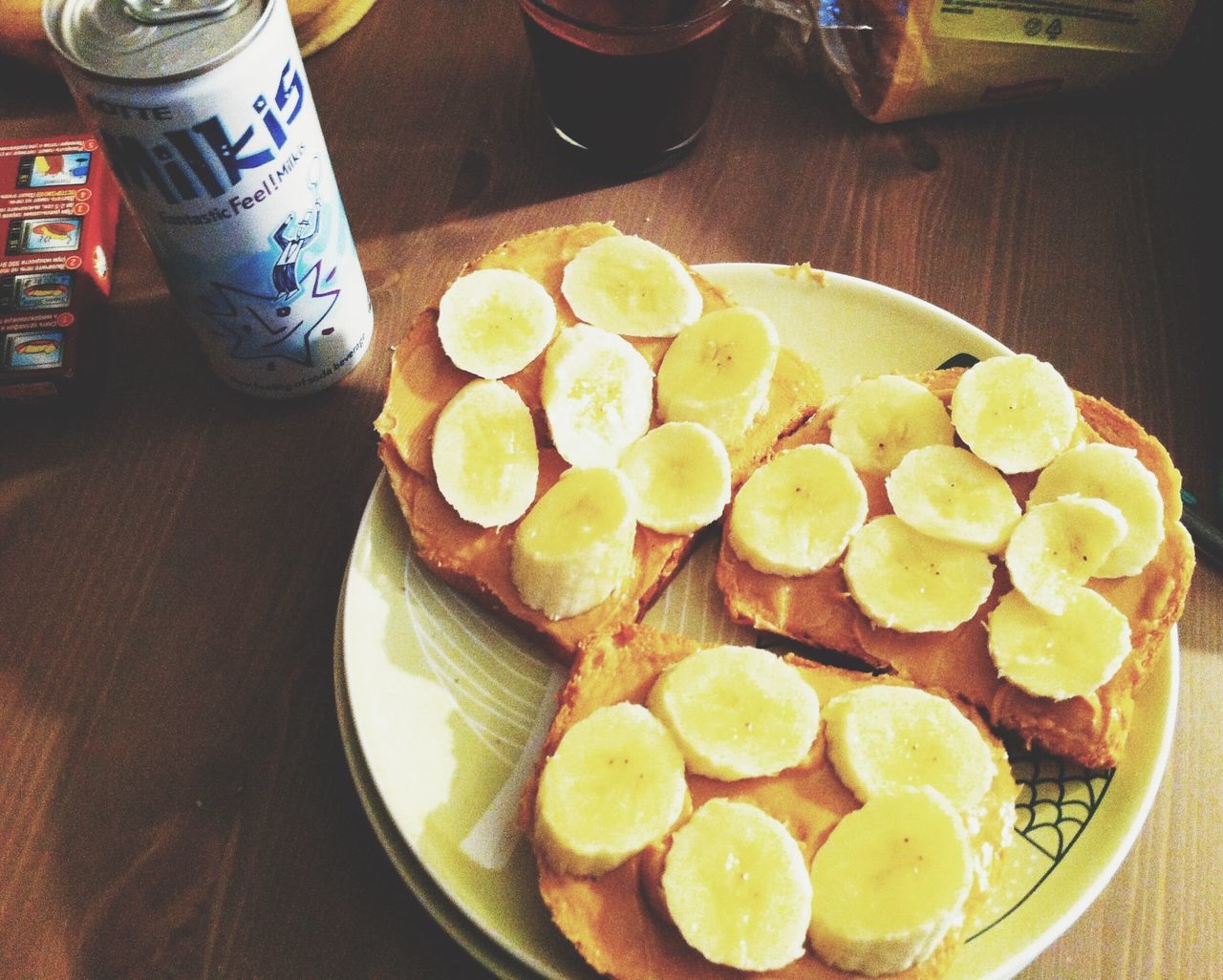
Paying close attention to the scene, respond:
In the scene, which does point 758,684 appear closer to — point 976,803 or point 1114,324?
point 976,803

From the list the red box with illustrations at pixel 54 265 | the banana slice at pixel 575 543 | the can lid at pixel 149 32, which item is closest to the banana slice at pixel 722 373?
the banana slice at pixel 575 543

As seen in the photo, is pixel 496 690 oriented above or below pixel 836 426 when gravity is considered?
below

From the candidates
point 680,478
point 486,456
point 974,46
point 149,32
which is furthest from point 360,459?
point 974,46

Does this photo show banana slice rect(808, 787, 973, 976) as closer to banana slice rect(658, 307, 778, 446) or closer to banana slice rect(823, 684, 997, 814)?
banana slice rect(823, 684, 997, 814)

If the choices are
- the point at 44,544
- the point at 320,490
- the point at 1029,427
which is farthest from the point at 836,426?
Result: the point at 44,544

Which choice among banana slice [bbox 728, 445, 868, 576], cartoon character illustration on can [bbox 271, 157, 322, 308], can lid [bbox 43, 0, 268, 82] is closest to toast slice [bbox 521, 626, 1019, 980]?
banana slice [bbox 728, 445, 868, 576]

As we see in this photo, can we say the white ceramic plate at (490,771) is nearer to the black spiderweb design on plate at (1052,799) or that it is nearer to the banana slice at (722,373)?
the black spiderweb design on plate at (1052,799)
